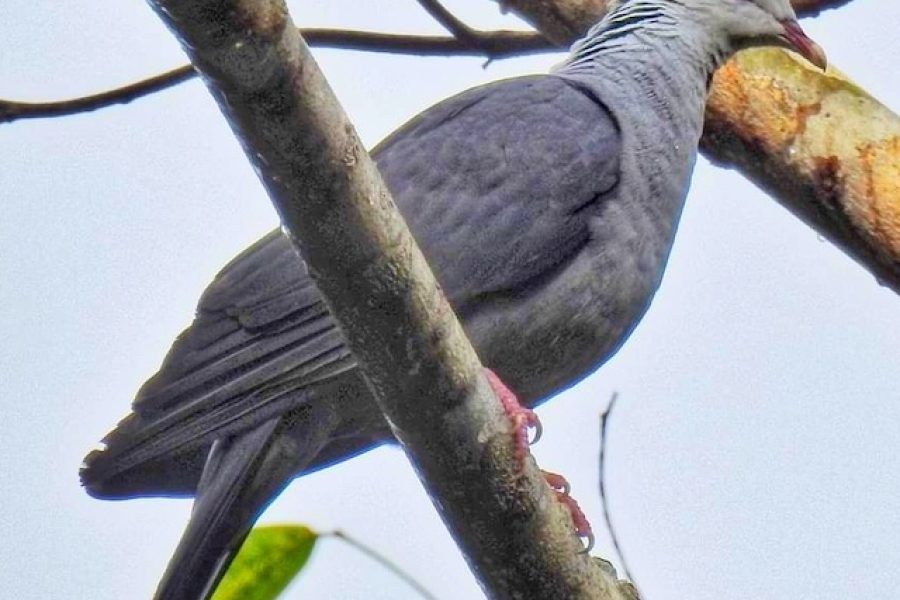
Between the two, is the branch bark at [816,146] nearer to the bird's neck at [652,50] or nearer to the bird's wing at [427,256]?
the bird's neck at [652,50]

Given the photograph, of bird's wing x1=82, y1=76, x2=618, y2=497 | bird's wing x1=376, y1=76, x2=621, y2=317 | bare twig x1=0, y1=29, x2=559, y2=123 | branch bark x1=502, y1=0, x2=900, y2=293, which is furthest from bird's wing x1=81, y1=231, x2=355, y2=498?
branch bark x1=502, y1=0, x2=900, y2=293

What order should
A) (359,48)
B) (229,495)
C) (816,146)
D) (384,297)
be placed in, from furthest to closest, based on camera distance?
(359,48) < (816,146) < (229,495) < (384,297)

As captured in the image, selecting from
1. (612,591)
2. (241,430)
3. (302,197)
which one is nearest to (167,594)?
(241,430)

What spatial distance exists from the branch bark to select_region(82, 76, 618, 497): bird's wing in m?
0.73

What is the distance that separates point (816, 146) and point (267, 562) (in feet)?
6.93

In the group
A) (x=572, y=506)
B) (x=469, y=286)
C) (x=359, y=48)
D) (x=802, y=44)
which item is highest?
(x=359, y=48)

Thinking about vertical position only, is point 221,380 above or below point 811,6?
below

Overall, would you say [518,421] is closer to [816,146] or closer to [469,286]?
[469,286]

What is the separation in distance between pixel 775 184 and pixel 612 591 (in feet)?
6.48

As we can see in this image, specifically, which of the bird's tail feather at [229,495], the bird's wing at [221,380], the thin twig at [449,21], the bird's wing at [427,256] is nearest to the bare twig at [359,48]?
the thin twig at [449,21]

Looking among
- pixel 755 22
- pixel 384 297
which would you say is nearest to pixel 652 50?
pixel 755 22

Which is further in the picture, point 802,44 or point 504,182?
point 802,44

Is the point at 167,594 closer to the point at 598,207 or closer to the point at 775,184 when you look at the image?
the point at 598,207

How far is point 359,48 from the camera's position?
549 cm
